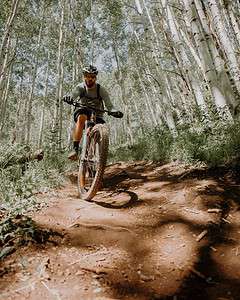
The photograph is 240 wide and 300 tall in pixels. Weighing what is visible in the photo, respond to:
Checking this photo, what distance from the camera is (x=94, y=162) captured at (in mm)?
4906

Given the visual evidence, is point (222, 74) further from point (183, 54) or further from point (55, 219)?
point (55, 219)

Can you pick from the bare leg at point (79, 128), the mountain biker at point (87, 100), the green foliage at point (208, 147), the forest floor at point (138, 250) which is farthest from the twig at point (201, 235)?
the bare leg at point (79, 128)

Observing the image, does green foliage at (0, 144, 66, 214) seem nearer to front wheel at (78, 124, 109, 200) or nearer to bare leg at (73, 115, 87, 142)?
front wheel at (78, 124, 109, 200)

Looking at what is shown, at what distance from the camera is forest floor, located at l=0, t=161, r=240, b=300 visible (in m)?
2.43

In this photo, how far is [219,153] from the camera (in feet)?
18.2

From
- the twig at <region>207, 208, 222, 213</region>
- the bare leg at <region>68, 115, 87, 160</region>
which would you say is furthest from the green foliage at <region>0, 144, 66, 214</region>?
the twig at <region>207, 208, 222, 213</region>

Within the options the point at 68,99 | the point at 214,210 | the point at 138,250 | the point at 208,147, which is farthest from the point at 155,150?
the point at 138,250

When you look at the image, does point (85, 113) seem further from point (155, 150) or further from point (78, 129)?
point (155, 150)

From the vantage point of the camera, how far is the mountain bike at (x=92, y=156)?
461cm

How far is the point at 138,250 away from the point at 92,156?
7.32ft

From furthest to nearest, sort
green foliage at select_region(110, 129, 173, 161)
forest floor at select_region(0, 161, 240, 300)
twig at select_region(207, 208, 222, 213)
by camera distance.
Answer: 1. green foliage at select_region(110, 129, 173, 161)
2. twig at select_region(207, 208, 222, 213)
3. forest floor at select_region(0, 161, 240, 300)

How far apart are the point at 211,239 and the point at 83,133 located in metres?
2.87

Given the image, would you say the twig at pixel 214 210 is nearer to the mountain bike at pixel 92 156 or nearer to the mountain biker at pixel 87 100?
the mountain bike at pixel 92 156

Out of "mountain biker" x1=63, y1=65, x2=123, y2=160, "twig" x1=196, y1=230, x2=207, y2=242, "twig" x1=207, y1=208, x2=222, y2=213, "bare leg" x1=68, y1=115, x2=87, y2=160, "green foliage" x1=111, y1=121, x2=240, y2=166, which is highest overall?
"mountain biker" x1=63, y1=65, x2=123, y2=160
